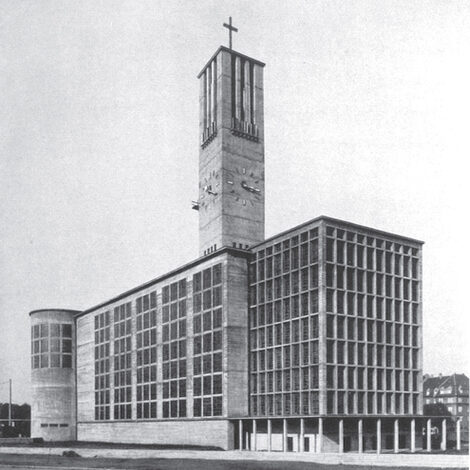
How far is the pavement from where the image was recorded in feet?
119

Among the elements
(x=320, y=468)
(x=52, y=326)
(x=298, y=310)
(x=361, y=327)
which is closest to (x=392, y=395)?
(x=361, y=327)

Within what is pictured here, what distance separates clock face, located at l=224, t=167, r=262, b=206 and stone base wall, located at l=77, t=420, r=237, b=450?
23.0m

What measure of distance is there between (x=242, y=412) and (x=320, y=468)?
2381 cm

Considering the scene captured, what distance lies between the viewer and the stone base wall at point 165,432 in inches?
2330

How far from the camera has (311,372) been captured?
53.5 meters

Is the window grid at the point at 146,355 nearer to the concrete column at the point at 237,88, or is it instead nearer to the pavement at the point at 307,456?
the pavement at the point at 307,456

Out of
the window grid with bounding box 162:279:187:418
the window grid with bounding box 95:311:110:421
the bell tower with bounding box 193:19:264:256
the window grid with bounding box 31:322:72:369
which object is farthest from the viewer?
the window grid with bounding box 31:322:72:369

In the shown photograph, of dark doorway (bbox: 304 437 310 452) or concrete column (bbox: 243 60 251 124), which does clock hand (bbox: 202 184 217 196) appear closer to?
concrete column (bbox: 243 60 251 124)

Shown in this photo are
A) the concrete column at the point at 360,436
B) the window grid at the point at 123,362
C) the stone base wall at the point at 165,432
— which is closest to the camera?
the concrete column at the point at 360,436

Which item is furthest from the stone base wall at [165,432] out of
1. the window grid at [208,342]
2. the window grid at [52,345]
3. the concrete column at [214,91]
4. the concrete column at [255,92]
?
the concrete column at [255,92]

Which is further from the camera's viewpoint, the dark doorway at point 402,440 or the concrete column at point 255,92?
the concrete column at point 255,92

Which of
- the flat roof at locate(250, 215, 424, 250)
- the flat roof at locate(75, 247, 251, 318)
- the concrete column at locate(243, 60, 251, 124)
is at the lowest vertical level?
the flat roof at locate(75, 247, 251, 318)

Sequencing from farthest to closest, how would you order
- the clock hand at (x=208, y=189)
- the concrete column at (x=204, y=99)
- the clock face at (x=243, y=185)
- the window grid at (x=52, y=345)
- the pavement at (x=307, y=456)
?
the window grid at (x=52, y=345), the concrete column at (x=204, y=99), the clock hand at (x=208, y=189), the clock face at (x=243, y=185), the pavement at (x=307, y=456)

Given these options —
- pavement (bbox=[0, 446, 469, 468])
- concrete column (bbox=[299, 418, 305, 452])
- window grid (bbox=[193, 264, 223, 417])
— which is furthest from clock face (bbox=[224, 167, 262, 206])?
pavement (bbox=[0, 446, 469, 468])
